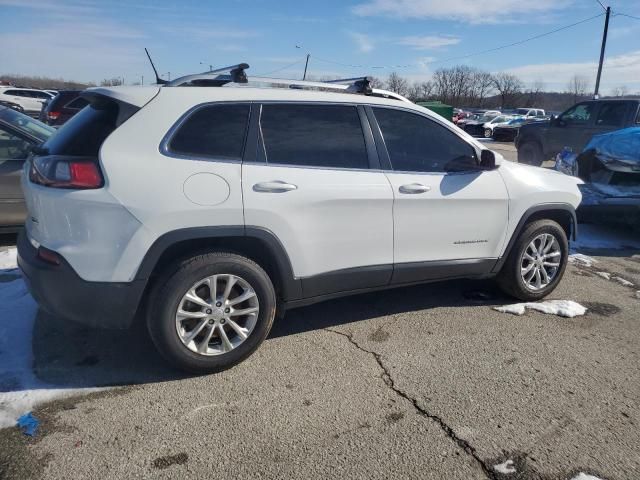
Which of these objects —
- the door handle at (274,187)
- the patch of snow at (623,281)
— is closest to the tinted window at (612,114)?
the patch of snow at (623,281)

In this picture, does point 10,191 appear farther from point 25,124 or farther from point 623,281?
point 623,281

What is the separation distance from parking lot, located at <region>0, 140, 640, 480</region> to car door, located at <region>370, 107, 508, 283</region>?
1.69 feet

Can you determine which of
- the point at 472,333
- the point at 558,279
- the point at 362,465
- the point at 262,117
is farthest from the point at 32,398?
the point at 558,279

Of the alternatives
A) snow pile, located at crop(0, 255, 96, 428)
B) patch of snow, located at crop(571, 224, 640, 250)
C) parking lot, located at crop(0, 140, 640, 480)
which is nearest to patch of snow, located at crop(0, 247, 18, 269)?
snow pile, located at crop(0, 255, 96, 428)

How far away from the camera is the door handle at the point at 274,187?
3.05 metres

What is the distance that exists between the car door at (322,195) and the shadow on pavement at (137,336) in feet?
2.03

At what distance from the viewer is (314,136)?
3.36m

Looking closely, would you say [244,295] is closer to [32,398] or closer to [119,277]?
[119,277]

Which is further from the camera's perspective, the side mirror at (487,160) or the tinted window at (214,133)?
the side mirror at (487,160)

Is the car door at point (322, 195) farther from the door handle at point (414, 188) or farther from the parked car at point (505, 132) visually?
the parked car at point (505, 132)

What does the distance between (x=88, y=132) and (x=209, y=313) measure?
4.26ft

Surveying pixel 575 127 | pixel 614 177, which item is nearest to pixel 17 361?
pixel 614 177

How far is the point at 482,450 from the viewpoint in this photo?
2477 millimetres

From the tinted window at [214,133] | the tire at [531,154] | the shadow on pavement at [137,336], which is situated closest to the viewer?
the tinted window at [214,133]
